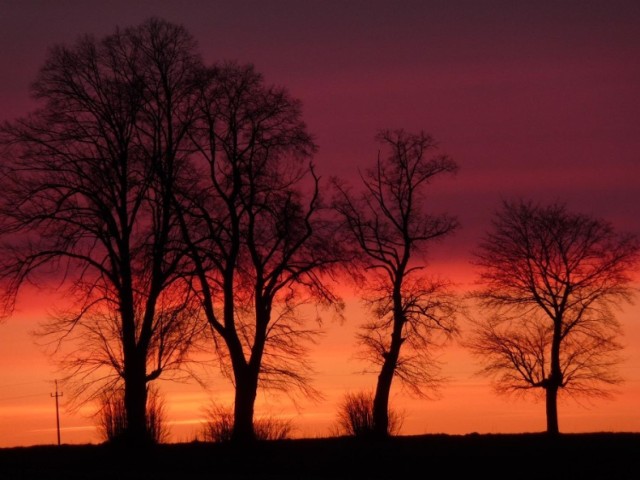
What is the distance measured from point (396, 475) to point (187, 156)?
14.5m

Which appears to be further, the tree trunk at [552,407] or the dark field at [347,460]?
the tree trunk at [552,407]

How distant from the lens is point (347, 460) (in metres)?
36.1

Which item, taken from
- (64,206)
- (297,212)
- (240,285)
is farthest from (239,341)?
(64,206)

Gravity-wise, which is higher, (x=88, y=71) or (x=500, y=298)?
(x=88, y=71)

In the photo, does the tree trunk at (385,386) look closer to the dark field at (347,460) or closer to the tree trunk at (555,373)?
the dark field at (347,460)

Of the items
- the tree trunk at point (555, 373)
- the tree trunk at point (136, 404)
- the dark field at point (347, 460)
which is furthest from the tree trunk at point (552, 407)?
the tree trunk at point (136, 404)

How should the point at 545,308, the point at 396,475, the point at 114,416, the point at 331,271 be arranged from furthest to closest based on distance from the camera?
the point at 545,308 < the point at 331,271 < the point at 114,416 < the point at 396,475

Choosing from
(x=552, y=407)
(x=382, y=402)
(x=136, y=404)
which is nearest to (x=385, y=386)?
(x=382, y=402)

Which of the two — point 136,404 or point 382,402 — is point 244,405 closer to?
point 136,404

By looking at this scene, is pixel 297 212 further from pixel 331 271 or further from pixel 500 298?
pixel 500 298

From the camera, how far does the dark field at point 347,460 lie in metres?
34.2

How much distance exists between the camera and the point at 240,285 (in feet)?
140

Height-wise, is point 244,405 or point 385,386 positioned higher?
point 385,386

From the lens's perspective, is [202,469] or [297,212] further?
[297,212]
